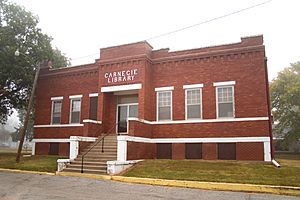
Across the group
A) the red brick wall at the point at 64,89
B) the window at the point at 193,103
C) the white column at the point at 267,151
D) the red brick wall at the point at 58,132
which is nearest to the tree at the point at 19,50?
the red brick wall at the point at 64,89

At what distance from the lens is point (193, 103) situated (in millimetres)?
17984

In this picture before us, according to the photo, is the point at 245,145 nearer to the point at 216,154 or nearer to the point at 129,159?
the point at 216,154

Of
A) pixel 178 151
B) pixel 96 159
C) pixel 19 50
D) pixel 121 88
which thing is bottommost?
pixel 96 159

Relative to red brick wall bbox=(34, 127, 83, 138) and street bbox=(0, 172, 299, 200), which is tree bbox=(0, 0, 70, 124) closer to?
red brick wall bbox=(34, 127, 83, 138)

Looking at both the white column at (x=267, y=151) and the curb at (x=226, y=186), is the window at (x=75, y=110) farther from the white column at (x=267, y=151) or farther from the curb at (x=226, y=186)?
the white column at (x=267, y=151)

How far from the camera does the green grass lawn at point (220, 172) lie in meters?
11.4

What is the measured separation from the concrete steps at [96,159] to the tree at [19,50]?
988cm

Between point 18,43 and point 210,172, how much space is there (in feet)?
60.3

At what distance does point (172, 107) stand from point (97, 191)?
9.14 m

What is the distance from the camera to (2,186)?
1144cm

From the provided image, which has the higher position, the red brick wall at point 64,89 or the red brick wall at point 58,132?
the red brick wall at point 64,89

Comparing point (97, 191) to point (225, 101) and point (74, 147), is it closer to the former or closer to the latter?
point (74, 147)

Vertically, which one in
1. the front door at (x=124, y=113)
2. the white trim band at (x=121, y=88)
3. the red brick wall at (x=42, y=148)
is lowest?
the red brick wall at (x=42, y=148)

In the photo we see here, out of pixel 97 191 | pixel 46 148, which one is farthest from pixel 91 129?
pixel 97 191
